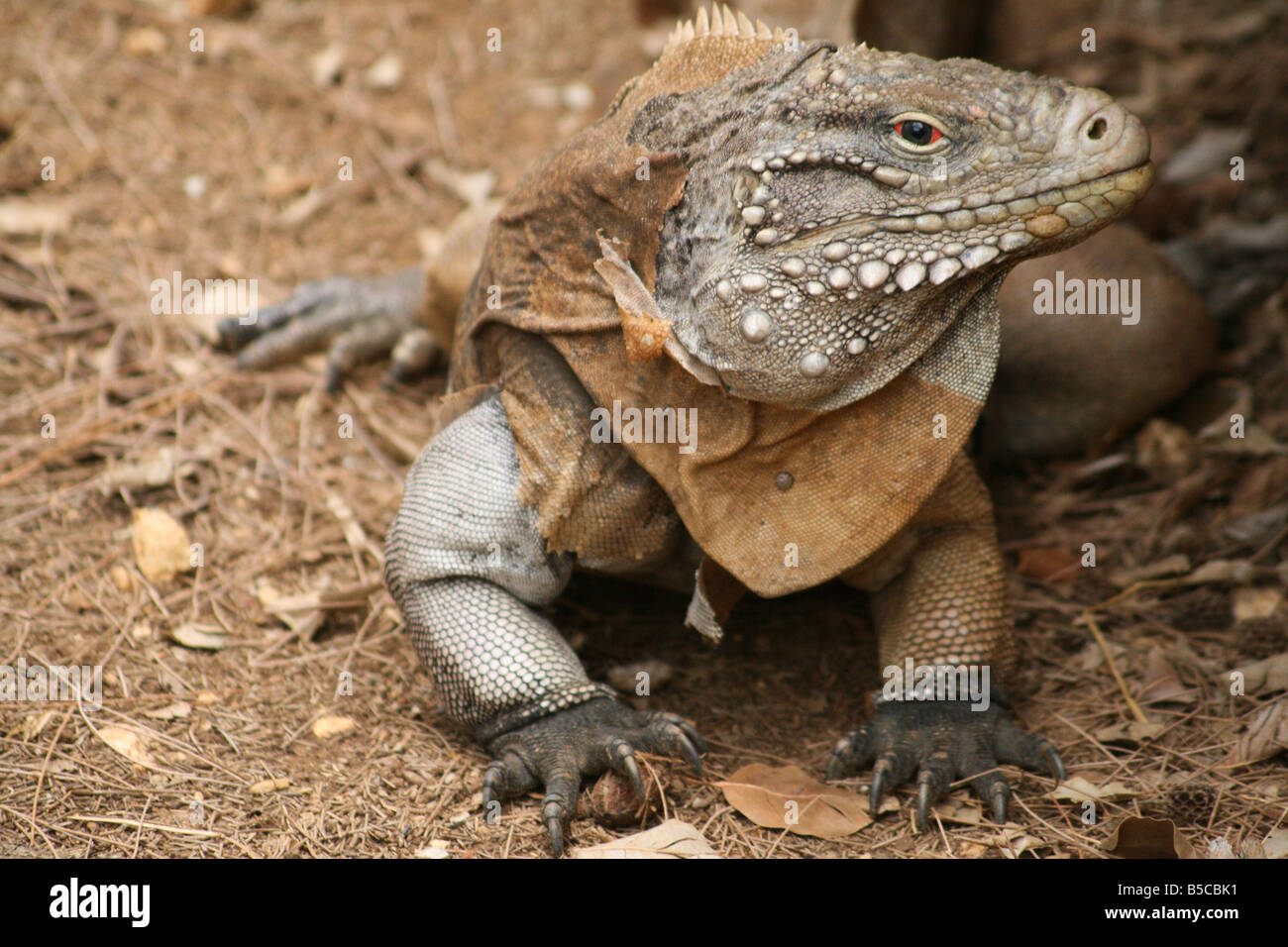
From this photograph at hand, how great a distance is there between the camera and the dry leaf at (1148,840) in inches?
149

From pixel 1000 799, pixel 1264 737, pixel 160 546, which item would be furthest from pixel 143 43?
pixel 1264 737

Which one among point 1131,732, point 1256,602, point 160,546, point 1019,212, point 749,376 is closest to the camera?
point 1019,212

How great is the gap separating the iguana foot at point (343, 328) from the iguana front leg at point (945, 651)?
3.31m

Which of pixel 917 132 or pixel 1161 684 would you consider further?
pixel 1161 684

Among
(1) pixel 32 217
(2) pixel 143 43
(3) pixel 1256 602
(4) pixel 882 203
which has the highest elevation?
(2) pixel 143 43

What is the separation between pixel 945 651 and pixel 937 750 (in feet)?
1.47

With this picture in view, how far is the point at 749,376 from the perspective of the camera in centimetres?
378

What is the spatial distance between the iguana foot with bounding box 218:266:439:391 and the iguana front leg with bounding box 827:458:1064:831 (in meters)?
3.31

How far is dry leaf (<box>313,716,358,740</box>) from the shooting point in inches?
183

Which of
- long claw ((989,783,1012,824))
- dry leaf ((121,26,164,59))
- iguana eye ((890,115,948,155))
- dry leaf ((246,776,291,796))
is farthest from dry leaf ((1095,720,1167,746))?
dry leaf ((121,26,164,59))

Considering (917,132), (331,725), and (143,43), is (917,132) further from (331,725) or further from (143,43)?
(143,43)

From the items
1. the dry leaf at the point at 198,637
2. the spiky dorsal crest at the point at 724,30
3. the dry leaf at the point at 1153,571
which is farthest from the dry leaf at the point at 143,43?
the dry leaf at the point at 1153,571

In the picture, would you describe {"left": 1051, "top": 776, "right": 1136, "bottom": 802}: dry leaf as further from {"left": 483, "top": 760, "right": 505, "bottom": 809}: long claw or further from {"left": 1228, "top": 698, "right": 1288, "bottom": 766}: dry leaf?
{"left": 483, "top": 760, "right": 505, "bottom": 809}: long claw

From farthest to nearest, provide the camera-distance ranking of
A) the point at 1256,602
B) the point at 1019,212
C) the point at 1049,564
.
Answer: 1. the point at 1049,564
2. the point at 1256,602
3. the point at 1019,212
